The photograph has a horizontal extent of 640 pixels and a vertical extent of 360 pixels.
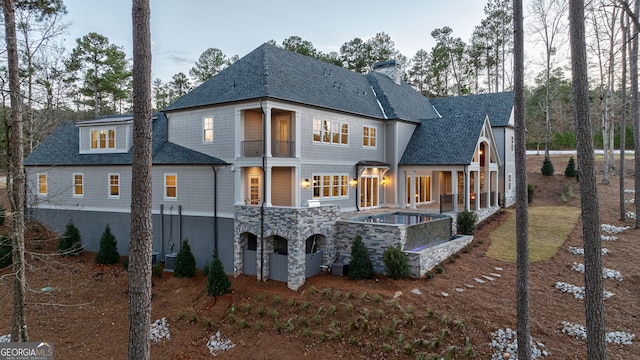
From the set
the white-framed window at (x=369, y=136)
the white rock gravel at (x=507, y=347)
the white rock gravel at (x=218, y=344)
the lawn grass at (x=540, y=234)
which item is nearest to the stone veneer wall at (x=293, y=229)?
the white rock gravel at (x=218, y=344)

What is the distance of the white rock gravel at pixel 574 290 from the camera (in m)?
11.9

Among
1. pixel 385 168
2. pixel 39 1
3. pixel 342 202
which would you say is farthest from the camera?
pixel 385 168

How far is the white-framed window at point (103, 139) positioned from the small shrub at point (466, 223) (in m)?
18.5

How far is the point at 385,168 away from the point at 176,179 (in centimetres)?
1114

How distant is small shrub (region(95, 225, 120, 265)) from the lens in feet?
59.1

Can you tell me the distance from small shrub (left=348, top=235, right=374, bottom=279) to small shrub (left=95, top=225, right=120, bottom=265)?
1209cm

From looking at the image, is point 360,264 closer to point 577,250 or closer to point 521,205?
point 521,205

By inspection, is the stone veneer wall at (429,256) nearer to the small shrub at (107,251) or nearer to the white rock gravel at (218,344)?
the white rock gravel at (218,344)

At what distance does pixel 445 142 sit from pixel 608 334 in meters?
12.7

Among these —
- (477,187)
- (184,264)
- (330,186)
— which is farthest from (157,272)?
(477,187)

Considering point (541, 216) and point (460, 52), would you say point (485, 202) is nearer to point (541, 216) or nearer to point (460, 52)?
point (541, 216)

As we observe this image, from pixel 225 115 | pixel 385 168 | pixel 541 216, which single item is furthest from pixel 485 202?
pixel 225 115

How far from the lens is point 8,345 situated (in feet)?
30.1

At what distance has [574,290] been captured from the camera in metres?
12.2
